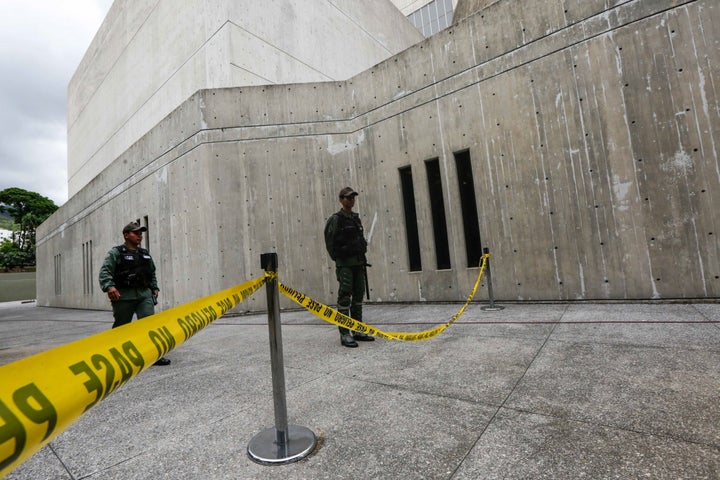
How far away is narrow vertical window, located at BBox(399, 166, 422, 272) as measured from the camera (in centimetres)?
773

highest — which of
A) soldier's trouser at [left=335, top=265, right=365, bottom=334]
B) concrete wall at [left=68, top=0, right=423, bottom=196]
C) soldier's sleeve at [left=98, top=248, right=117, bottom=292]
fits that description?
concrete wall at [left=68, top=0, right=423, bottom=196]

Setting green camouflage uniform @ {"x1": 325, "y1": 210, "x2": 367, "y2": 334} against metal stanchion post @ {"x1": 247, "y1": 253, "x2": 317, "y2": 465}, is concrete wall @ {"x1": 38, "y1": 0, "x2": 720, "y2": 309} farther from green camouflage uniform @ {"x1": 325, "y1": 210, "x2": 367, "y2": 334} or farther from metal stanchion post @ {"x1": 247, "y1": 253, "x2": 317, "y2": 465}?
metal stanchion post @ {"x1": 247, "y1": 253, "x2": 317, "y2": 465}

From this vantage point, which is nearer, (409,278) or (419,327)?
(419,327)

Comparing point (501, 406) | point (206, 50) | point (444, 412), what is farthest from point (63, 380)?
point (206, 50)

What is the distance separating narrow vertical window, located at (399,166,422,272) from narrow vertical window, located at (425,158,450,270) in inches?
17.1

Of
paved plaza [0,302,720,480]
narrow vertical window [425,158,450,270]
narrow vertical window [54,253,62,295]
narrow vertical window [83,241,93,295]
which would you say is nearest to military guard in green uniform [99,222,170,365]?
paved plaza [0,302,720,480]

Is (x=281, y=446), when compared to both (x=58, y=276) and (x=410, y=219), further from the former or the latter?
(x=58, y=276)

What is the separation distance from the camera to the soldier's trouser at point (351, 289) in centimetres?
441

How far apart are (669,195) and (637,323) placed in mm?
2466

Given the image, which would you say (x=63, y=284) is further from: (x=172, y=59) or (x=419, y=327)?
(x=419, y=327)

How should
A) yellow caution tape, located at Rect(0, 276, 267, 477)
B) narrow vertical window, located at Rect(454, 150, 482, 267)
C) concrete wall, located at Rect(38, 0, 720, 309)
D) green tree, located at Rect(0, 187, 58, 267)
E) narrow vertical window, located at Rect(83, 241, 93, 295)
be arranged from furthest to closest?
1. green tree, located at Rect(0, 187, 58, 267)
2. narrow vertical window, located at Rect(83, 241, 93, 295)
3. narrow vertical window, located at Rect(454, 150, 482, 267)
4. concrete wall, located at Rect(38, 0, 720, 309)
5. yellow caution tape, located at Rect(0, 276, 267, 477)

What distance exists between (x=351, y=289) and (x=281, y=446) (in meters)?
2.64

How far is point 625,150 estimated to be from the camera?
553 centimetres

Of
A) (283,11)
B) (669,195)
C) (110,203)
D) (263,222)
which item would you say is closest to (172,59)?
(283,11)
